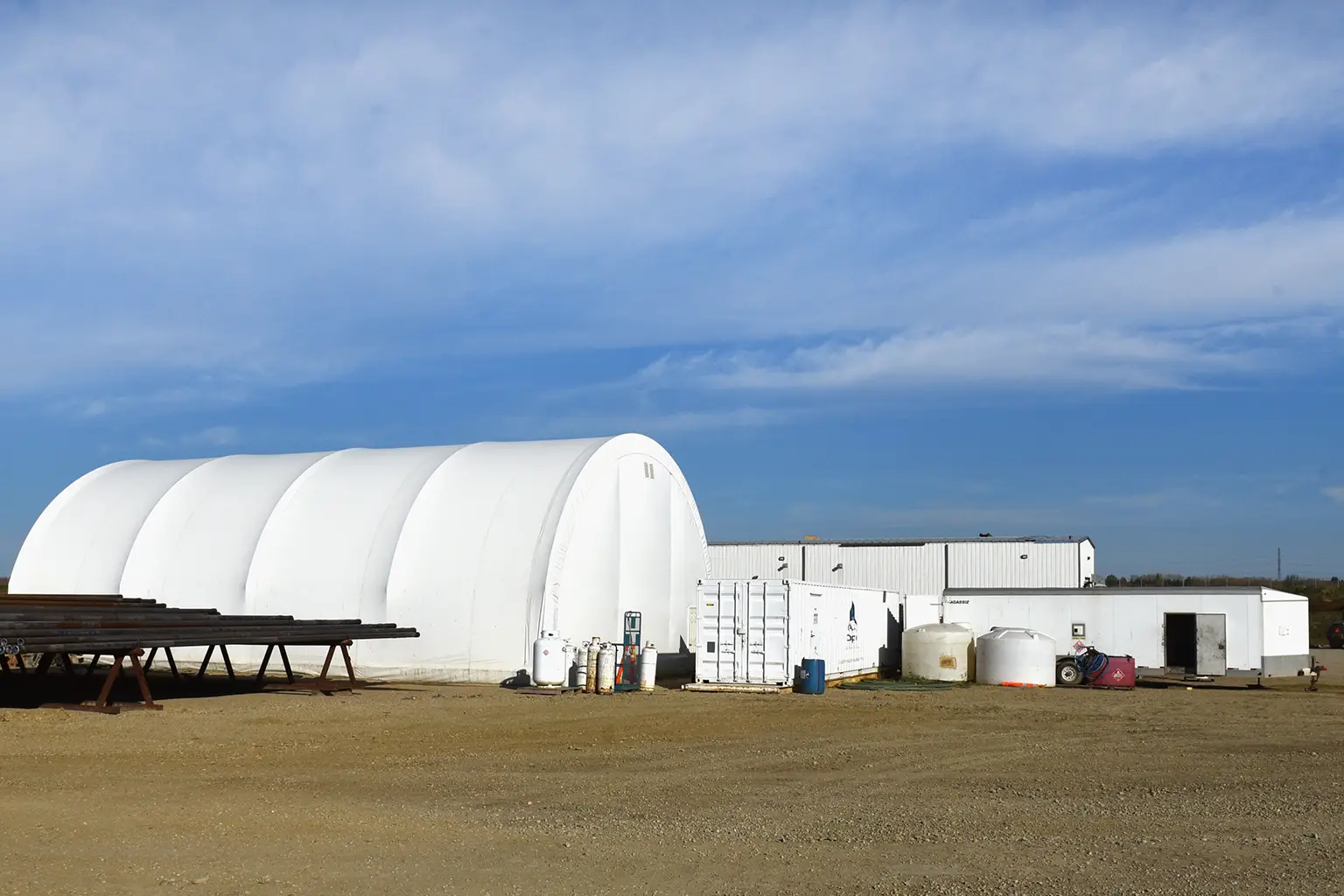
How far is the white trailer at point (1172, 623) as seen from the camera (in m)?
31.3

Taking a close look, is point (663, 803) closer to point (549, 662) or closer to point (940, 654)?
point (549, 662)

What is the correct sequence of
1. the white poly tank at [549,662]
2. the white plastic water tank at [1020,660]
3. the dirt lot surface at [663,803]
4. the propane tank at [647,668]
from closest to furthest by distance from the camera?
the dirt lot surface at [663,803], the white poly tank at [549,662], the propane tank at [647,668], the white plastic water tank at [1020,660]

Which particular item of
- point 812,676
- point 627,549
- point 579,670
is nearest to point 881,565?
point 627,549

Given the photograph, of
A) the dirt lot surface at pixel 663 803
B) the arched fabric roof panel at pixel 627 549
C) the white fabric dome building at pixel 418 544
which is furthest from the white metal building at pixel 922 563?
the dirt lot surface at pixel 663 803

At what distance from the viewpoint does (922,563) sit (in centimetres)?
4916

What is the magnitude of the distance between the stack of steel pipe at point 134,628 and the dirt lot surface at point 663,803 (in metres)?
1.15

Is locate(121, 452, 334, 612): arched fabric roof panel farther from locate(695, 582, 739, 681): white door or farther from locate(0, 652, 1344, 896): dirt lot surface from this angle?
locate(695, 582, 739, 681): white door

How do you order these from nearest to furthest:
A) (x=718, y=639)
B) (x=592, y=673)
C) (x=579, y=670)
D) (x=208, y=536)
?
1. (x=592, y=673)
2. (x=579, y=670)
3. (x=718, y=639)
4. (x=208, y=536)

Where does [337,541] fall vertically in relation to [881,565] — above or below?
above

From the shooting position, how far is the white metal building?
46781mm

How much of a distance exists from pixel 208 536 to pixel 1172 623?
79.9 feet

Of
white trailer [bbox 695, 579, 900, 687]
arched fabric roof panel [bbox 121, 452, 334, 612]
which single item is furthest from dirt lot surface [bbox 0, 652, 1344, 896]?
arched fabric roof panel [bbox 121, 452, 334, 612]

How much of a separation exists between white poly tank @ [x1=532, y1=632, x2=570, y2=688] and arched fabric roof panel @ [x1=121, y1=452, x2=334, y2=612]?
8330 millimetres

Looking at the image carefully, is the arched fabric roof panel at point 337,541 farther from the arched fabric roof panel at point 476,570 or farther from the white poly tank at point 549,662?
the white poly tank at point 549,662
